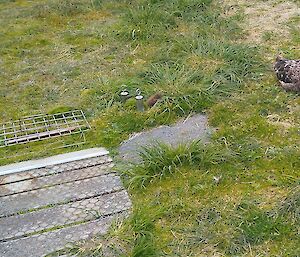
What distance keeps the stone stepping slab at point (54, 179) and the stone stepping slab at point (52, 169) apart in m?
0.04

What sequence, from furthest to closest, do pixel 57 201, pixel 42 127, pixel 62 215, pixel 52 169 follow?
pixel 42 127, pixel 52 169, pixel 57 201, pixel 62 215

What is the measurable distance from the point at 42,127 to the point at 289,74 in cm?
262

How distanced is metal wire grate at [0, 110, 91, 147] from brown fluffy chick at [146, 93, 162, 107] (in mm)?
683

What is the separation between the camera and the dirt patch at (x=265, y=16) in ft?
24.0

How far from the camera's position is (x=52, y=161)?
487 centimetres

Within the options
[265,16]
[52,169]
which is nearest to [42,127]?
[52,169]

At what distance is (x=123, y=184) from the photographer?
4.48 metres

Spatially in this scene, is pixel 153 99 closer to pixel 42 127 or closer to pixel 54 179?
pixel 42 127

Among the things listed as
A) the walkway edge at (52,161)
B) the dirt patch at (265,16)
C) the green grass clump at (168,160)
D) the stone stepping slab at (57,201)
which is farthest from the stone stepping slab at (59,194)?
the dirt patch at (265,16)

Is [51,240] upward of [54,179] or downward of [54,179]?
upward

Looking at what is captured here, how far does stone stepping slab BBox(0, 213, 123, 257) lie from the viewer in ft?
12.6

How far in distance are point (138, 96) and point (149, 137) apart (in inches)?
23.0

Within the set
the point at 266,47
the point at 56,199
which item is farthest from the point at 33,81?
the point at 266,47

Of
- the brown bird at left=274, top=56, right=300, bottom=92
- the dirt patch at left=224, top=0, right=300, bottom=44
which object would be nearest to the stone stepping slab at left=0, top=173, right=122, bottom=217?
the brown bird at left=274, top=56, right=300, bottom=92
